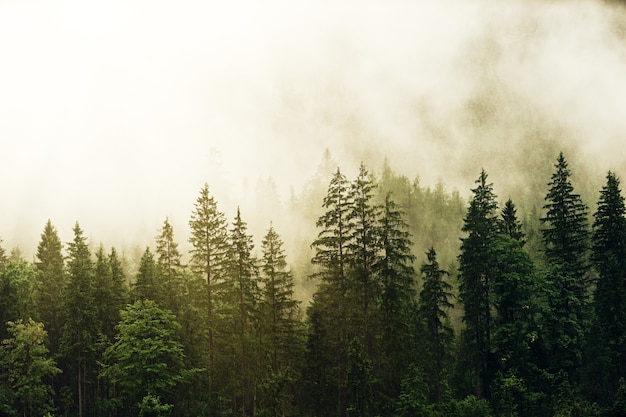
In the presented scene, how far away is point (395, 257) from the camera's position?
3991cm

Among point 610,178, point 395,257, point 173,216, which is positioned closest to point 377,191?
point 173,216

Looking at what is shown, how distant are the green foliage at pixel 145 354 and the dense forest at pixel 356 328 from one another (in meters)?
0.16

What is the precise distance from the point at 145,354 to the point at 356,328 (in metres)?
16.4

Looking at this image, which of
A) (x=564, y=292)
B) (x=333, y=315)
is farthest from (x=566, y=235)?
(x=333, y=315)

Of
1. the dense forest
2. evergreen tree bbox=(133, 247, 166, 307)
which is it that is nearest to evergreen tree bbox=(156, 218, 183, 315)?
the dense forest

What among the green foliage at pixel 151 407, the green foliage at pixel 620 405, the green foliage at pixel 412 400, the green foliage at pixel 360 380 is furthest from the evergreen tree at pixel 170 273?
the green foliage at pixel 620 405

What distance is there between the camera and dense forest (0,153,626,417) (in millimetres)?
39281

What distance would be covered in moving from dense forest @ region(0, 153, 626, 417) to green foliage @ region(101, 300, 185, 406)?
6.3 inches

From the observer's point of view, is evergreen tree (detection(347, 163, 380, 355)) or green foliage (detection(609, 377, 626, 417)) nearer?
green foliage (detection(609, 377, 626, 417))

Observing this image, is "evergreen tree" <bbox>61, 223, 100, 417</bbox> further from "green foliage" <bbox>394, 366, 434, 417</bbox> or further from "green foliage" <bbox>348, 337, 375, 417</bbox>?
"green foliage" <bbox>394, 366, 434, 417</bbox>

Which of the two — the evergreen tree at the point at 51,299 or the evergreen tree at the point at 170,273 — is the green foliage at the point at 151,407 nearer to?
the evergreen tree at the point at 170,273

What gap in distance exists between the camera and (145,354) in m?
41.4

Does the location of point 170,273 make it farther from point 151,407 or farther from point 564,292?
point 564,292

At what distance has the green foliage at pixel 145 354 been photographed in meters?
41.0
